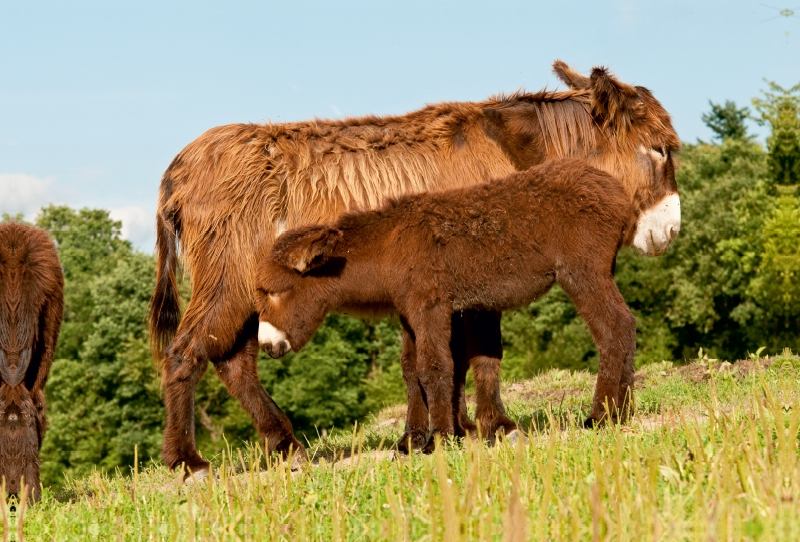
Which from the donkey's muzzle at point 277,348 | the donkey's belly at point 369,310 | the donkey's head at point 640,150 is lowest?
the donkey's muzzle at point 277,348

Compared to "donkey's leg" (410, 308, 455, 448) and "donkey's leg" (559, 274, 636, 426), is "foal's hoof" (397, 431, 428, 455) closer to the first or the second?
"donkey's leg" (410, 308, 455, 448)

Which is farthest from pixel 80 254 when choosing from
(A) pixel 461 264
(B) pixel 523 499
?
(B) pixel 523 499

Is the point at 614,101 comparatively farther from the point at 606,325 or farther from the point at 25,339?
the point at 25,339

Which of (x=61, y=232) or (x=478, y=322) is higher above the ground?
(x=61, y=232)

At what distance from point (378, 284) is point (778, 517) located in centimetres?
406

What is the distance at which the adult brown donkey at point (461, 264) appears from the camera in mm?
6082

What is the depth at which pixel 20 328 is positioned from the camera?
707cm

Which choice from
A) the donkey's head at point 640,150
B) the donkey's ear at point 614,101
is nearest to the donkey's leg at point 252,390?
the donkey's head at point 640,150

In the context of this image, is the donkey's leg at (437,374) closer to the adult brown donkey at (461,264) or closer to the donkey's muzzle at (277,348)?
the adult brown donkey at (461,264)

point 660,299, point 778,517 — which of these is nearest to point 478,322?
point 778,517

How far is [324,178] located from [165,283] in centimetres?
196

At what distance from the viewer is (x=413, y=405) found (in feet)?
22.4

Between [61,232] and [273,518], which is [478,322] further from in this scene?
[61,232]

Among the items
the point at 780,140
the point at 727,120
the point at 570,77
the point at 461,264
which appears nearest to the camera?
the point at 461,264
